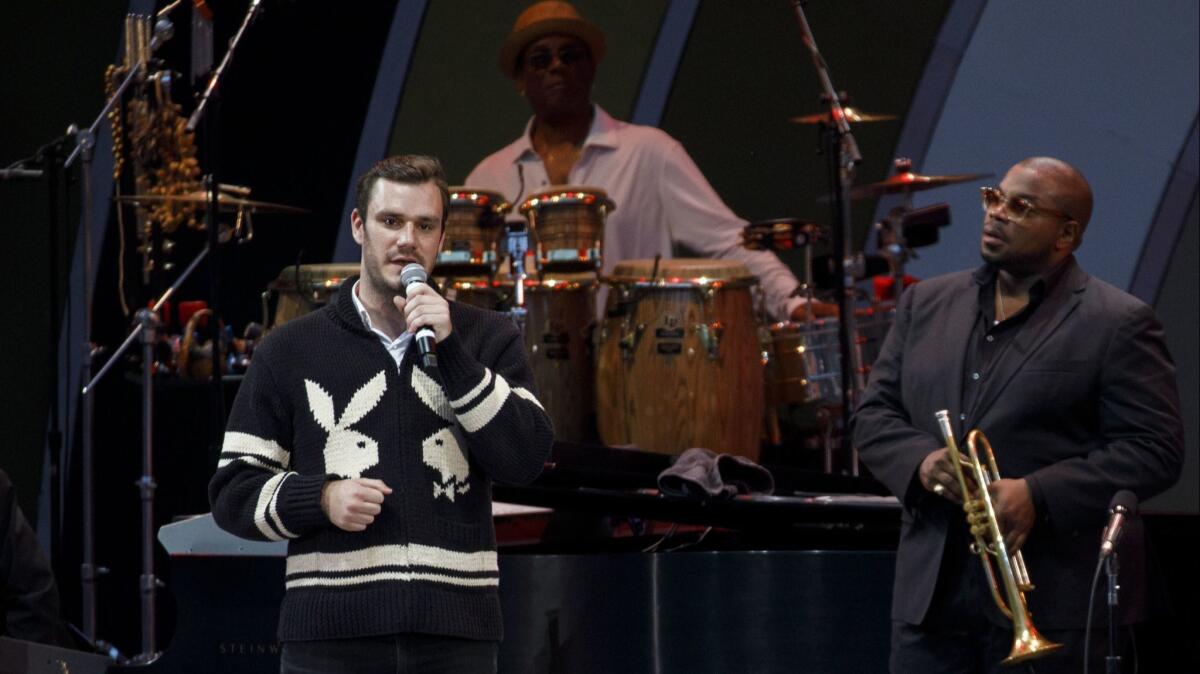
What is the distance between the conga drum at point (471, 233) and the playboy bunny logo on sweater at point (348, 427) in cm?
349

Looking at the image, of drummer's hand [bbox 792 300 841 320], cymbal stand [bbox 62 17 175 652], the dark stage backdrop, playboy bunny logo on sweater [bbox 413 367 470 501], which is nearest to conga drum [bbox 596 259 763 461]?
drummer's hand [bbox 792 300 841 320]

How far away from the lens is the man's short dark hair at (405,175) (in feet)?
12.0

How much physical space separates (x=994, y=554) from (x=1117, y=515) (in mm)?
324

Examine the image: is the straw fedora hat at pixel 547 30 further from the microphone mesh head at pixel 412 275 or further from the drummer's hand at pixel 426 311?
the drummer's hand at pixel 426 311

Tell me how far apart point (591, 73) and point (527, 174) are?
1.92ft

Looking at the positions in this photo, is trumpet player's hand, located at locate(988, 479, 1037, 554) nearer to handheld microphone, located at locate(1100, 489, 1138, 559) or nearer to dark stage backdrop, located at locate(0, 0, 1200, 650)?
handheld microphone, located at locate(1100, 489, 1138, 559)

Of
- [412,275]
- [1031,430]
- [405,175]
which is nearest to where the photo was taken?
[412,275]

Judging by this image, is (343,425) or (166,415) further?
(166,415)

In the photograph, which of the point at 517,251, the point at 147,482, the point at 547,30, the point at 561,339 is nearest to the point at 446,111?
the point at 547,30

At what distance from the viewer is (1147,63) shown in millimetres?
11289

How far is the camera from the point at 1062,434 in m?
4.25

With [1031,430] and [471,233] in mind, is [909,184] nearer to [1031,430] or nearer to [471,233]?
[471,233]

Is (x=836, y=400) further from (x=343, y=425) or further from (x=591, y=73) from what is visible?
(x=343, y=425)

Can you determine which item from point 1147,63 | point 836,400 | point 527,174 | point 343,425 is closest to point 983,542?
point 343,425
